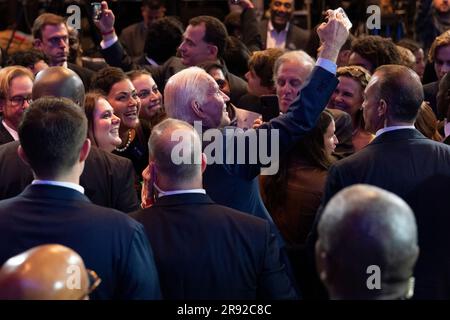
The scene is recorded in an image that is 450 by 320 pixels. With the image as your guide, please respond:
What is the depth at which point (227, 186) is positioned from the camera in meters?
3.12

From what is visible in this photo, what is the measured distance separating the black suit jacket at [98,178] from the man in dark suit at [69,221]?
638 millimetres

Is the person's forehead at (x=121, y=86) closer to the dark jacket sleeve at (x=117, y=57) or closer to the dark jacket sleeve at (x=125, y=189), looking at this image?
the dark jacket sleeve at (x=117, y=57)

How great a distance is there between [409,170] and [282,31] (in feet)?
14.4

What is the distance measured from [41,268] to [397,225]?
65cm

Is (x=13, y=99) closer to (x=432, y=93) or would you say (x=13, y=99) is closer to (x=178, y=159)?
(x=178, y=159)

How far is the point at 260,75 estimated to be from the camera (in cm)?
489

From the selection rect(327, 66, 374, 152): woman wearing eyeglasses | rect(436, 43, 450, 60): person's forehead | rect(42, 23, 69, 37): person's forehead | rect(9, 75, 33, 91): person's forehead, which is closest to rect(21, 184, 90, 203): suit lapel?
rect(9, 75, 33, 91): person's forehead

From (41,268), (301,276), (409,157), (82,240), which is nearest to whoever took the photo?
(41,268)

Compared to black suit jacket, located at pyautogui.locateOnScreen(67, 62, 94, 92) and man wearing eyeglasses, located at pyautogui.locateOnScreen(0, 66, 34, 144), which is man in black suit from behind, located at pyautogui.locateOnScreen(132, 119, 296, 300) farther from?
black suit jacket, located at pyautogui.locateOnScreen(67, 62, 94, 92)

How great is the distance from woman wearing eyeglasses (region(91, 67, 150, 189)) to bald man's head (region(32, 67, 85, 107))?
0.87 m

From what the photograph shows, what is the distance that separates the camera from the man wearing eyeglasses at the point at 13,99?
13.5 feet

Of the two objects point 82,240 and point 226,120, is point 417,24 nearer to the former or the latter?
point 226,120

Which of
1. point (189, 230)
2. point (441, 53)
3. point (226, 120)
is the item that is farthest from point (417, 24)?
point (189, 230)

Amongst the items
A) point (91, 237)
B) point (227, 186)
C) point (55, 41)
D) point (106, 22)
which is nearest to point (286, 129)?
point (227, 186)
